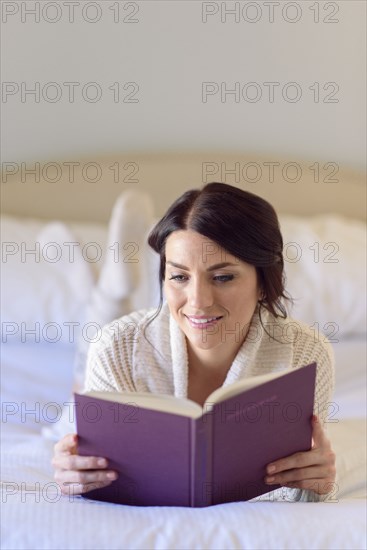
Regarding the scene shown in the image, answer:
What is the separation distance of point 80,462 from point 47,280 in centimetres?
85

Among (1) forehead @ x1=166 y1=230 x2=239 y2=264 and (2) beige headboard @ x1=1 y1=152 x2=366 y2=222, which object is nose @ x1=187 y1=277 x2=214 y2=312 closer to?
(1) forehead @ x1=166 y1=230 x2=239 y2=264

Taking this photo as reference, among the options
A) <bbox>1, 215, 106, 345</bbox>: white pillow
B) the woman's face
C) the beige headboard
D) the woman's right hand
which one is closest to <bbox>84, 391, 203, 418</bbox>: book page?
the woman's right hand

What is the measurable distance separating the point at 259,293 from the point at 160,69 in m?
0.98

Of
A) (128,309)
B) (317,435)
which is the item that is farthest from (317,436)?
(128,309)

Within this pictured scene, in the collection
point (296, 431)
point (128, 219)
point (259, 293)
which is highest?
point (128, 219)

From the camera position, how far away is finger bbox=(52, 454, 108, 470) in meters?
1.15

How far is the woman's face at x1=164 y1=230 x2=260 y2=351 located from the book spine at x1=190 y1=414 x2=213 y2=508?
0.26 meters

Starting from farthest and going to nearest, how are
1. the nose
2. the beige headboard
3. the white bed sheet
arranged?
the beige headboard < the nose < the white bed sheet

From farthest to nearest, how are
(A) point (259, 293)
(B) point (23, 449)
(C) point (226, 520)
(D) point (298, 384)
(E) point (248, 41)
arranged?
1. (E) point (248, 41)
2. (B) point (23, 449)
3. (A) point (259, 293)
4. (D) point (298, 384)
5. (C) point (226, 520)

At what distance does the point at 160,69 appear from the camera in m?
2.16

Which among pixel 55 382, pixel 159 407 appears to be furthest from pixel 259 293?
pixel 55 382

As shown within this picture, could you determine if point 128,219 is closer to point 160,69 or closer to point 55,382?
point 55,382

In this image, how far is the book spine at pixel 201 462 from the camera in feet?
3.46

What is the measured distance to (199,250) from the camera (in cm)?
127
